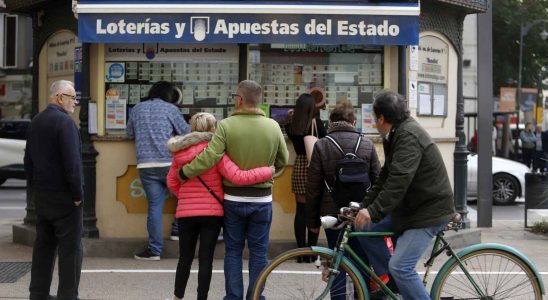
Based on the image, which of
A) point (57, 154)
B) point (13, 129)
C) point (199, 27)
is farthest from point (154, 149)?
point (13, 129)

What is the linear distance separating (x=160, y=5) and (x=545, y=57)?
93.1 feet

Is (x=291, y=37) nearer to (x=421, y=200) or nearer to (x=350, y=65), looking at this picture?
(x=350, y=65)

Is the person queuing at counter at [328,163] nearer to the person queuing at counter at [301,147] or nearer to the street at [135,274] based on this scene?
the street at [135,274]

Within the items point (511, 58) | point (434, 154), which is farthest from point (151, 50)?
point (511, 58)

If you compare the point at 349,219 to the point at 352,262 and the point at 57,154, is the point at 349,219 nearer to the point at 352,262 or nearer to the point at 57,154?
the point at 352,262

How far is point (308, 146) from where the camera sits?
340 inches

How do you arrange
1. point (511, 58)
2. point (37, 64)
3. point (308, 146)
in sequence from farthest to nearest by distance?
point (511, 58)
point (37, 64)
point (308, 146)

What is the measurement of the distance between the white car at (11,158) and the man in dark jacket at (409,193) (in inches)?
615

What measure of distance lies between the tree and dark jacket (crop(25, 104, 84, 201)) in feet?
86.4

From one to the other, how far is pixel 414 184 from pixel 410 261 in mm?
498

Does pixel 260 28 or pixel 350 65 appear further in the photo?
pixel 350 65

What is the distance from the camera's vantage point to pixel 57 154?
6398 mm

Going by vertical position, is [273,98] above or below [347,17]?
below

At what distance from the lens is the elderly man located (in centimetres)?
635
